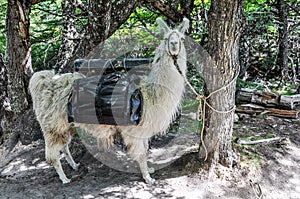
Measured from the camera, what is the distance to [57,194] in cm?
353

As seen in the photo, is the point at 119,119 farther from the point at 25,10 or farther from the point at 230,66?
the point at 25,10

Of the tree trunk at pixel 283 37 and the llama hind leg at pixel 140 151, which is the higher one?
the tree trunk at pixel 283 37

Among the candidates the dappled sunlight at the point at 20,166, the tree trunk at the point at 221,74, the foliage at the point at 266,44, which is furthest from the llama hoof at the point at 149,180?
the foliage at the point at 266,44

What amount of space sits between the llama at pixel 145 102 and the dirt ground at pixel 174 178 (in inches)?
9.4

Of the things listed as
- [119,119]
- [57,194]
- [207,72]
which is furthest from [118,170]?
[207,72]

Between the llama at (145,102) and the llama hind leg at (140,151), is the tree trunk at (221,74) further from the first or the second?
the llama hind leg at (140,151)

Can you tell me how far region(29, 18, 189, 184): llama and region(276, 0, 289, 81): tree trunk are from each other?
16.3 feet

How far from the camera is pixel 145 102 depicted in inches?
138

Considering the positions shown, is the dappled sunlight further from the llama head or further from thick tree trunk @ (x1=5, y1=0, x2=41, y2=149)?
the llama head

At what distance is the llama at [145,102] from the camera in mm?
3426

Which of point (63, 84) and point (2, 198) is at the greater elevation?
point (63, 84)

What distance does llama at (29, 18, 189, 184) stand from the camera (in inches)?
135

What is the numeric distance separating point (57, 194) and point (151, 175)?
3.88 feet

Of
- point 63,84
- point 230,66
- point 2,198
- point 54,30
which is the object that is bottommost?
point 2,198
